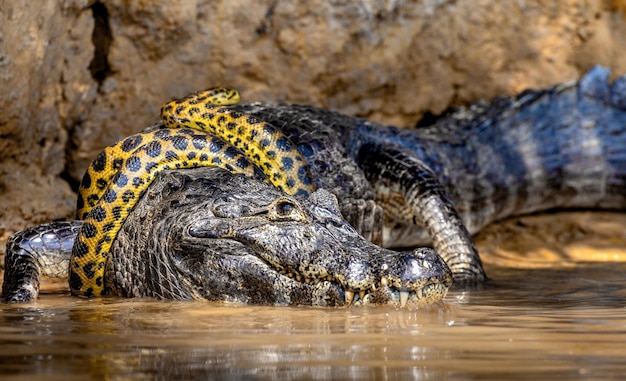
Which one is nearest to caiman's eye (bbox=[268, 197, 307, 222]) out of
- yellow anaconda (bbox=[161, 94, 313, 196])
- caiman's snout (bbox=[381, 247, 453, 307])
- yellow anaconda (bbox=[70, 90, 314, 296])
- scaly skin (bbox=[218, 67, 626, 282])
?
caiman's snout (bbox=[381, 247, 453, 307])

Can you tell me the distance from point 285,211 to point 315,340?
1.24 metres

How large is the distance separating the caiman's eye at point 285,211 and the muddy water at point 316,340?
0.43 metres

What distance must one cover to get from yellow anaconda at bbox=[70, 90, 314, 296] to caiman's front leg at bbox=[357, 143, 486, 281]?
2.99 feet

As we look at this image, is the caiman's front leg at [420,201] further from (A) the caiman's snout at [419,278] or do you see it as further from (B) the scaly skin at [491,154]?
(A) the caiman's snout at [419,278]

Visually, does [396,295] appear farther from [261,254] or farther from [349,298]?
[261,254]

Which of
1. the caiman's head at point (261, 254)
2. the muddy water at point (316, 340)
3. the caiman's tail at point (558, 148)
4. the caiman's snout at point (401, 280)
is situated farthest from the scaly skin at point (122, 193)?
the caiman's tail at point (558, 148)

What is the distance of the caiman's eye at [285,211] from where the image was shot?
416 cm

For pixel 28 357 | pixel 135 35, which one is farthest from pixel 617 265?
pixel 28 357

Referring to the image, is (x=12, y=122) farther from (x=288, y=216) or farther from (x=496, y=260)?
(x=496, y=260)

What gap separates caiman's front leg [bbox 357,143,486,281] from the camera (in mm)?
5711

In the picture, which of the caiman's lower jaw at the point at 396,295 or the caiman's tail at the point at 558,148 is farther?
the caiman's tail at the point at 558,148

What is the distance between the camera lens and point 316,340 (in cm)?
298

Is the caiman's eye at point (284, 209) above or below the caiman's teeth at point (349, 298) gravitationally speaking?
above

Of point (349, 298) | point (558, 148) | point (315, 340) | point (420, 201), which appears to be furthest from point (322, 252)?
point (558, 148)
